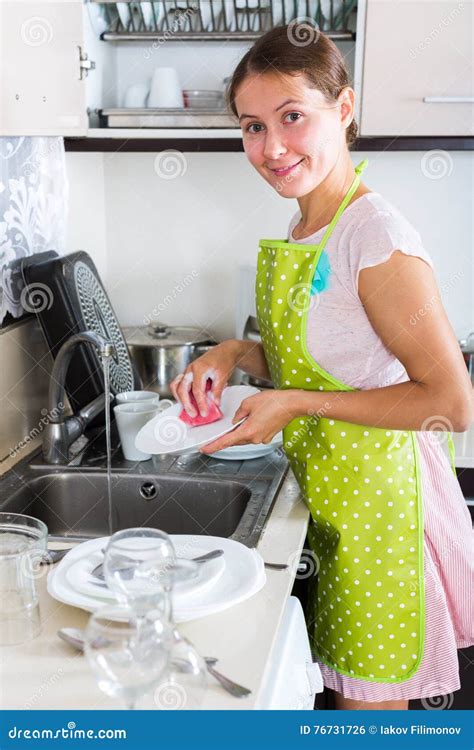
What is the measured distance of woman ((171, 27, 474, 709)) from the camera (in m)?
1.21

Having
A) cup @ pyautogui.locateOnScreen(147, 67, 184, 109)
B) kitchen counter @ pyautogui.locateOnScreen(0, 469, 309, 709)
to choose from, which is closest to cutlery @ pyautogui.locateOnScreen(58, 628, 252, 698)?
kitchen counter @ pyautogui.locateOnScreen(0, 469, 309, 709)

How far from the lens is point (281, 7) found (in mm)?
1956

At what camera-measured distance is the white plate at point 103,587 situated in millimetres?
1013

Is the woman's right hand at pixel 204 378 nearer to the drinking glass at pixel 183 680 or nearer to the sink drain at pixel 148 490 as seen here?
the sink drain at pixel 148 490

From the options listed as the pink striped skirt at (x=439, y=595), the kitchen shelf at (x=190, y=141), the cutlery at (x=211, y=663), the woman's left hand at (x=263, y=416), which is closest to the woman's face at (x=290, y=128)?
the woman's left hand at (x=263, y=416)

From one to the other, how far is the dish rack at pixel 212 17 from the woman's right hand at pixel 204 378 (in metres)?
0.81

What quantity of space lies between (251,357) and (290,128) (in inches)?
18.5

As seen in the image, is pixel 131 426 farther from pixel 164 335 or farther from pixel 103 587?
pixel 103 587

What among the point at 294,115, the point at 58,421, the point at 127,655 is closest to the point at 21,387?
the point at 58,421

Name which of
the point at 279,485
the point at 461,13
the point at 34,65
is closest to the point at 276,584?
the point at 279,485

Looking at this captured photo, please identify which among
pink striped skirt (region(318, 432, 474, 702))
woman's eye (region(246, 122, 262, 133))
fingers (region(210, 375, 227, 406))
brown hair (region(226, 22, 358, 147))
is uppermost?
brown hair (region(226, 22, 358, 147))

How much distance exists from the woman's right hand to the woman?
0.07 ft

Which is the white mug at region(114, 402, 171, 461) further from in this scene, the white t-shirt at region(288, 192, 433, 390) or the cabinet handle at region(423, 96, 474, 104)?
the cabinet handle at region(423, 96, 474, 104)
